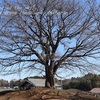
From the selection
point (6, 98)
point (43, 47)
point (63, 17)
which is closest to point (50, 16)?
point (63, 17)

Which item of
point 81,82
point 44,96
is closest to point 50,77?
point 44,96

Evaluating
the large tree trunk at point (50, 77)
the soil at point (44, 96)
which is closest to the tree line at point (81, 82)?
the large tree trunk at point (50, 77)

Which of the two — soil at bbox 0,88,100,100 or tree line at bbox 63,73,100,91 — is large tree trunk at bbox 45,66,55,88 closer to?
soil at bbox 0,88,100,100

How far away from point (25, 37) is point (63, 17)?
2.60 meters

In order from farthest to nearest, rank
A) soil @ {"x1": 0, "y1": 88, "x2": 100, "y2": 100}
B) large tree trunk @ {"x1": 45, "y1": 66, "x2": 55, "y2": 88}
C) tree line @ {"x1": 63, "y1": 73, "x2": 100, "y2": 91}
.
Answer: tree line @ {"x1": 63, "y1": 73, "x2": 100, "y2": 91} → large tree trunk @ {"x1": 45, "y1": 66, "x2": 55, "y2": 88} → soil @ {"x1": 0, "y1": 88, "x2": 100, "y2": 100}

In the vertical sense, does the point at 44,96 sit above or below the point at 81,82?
below

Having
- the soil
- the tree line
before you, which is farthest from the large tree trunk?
the tree line

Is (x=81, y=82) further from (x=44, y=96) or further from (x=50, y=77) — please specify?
(x=44, y=96)

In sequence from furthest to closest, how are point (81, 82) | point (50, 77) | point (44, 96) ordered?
point (81, 82)
point (50, 77)
point (44, 96)

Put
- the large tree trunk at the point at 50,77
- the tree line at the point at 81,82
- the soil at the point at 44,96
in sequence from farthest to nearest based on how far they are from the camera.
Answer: the tree line at the point at 81,82
the large tree trunk at the point at 50,77
the soil at the point at 44,96

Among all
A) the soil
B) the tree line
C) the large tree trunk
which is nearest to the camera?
the soil

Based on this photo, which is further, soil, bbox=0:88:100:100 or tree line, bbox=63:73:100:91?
tree line, bbox=63:73:100:91

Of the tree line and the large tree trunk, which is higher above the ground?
the tree line

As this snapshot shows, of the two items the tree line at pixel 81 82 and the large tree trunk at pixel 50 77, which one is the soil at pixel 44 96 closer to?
the large tree trunk at pixel 50 77
